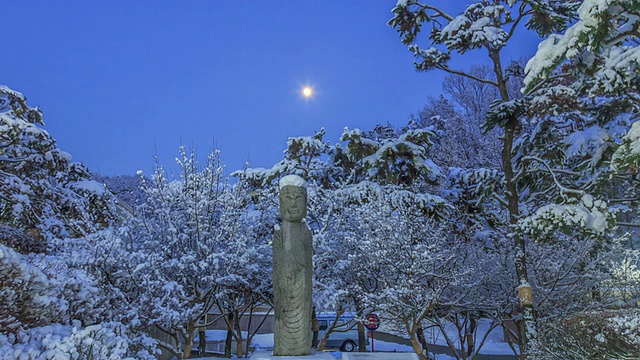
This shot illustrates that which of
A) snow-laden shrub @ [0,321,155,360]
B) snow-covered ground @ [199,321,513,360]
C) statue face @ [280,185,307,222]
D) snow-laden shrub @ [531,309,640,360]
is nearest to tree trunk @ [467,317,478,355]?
snow-covered ground @ [199,321,513,360]

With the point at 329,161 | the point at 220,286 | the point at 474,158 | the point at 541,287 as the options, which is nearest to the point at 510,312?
the point at 541,287

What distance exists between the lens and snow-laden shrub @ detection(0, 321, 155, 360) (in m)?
4.38

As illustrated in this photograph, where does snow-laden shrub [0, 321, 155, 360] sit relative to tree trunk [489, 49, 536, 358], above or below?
below

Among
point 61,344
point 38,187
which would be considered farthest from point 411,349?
point 61,344

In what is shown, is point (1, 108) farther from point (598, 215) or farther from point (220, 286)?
point (598, 215)

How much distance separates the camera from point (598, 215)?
955cm

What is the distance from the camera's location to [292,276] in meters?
7.44

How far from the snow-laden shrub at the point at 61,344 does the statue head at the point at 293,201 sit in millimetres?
3140

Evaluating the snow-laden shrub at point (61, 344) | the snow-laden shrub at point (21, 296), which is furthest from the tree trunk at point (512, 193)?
the snow-laden shrub at point (21, 296)

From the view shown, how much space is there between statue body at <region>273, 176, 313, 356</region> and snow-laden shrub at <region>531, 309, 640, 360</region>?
14.0 feet

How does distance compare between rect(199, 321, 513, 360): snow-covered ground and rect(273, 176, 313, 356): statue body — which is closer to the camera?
rect(273, 176, 313, 356): statue body

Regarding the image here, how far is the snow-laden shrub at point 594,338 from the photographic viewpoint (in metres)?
6.58

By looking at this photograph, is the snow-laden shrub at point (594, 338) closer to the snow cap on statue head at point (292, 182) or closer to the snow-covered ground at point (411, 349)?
the snow cap on statue head at point (292, 182)

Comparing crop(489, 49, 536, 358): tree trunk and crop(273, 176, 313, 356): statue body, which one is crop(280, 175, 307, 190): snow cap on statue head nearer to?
crop(273, 176, 313, 356): statue body
